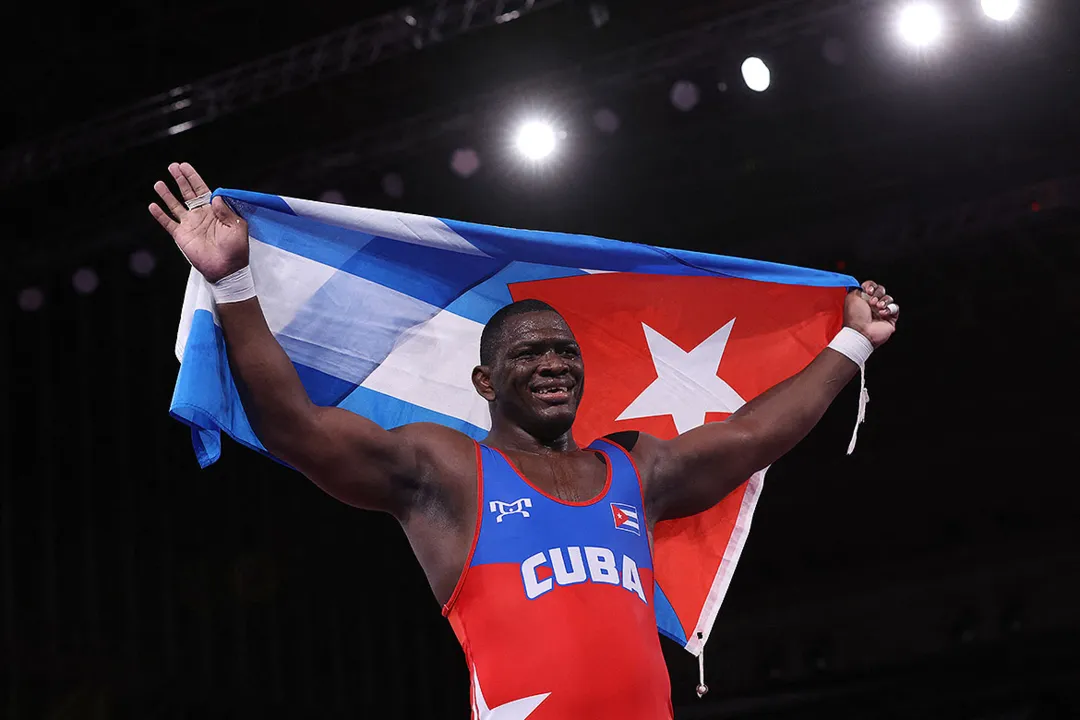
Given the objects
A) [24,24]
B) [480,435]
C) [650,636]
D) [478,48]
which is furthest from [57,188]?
[650,636]

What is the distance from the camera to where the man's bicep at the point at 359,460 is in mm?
2865

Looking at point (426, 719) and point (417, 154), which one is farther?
point (426, 719)

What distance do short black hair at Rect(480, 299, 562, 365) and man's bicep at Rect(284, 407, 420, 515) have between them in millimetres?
399

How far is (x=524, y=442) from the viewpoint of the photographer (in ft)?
10.5

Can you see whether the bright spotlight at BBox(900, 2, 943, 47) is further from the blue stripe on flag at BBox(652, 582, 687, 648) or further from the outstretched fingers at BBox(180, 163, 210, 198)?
the outstretched fingers at BBox(180, 163, 210, 198)

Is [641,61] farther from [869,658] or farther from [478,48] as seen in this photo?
[869,658]

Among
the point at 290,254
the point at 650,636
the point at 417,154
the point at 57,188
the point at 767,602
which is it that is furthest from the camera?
the point at 767,602

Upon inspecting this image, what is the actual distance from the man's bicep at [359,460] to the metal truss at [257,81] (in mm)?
3399

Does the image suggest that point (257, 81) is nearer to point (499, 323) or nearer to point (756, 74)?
point (756, 74)

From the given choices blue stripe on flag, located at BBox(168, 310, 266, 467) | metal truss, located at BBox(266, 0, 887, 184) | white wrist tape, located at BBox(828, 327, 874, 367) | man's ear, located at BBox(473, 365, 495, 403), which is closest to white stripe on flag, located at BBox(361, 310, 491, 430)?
man's ear, located at BBox(473, 365, 495, 403)

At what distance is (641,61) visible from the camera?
6410 millimetres

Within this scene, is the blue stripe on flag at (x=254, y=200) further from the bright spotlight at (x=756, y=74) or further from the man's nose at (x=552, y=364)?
the bright spotlight at (x=756, y=74)

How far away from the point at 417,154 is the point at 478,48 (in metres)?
0.67

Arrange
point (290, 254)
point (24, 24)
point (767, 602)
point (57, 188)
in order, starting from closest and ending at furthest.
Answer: point (290, 254) < point (24, 24) < point (57, 188) < point (767, 602)
